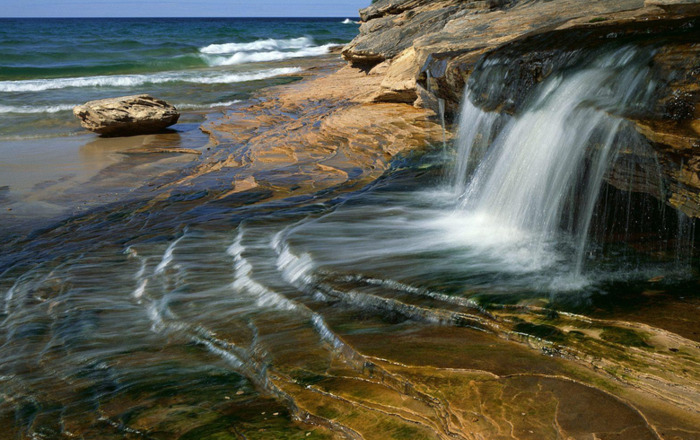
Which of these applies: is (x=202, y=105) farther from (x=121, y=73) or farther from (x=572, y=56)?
(x=121, y=73)

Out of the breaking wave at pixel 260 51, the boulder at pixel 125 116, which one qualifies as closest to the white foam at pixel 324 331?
the boulder at pixel 125 116

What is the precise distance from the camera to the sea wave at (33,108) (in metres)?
14.5

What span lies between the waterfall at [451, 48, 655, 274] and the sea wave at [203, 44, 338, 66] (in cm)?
2750

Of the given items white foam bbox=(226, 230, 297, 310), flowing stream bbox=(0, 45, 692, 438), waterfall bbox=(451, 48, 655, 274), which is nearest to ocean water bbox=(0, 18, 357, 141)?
flowing stream bbox=(0, 45, 692, 438)

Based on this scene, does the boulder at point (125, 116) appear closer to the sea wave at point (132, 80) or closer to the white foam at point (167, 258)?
the white foam at point (167, 258)

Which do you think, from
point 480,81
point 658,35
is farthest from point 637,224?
point 480,81

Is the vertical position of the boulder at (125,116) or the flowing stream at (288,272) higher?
the boulder at (125,116)

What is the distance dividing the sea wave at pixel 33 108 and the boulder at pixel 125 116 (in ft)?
11.3

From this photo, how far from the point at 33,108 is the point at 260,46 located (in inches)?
1130

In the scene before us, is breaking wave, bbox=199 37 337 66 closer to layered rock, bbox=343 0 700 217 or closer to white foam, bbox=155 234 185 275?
layered rock, bbox=343 0 700 217

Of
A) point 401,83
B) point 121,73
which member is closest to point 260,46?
point 121,73

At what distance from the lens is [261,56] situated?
118 feet

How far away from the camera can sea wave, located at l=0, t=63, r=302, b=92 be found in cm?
1941

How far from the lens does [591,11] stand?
24.0 feet
